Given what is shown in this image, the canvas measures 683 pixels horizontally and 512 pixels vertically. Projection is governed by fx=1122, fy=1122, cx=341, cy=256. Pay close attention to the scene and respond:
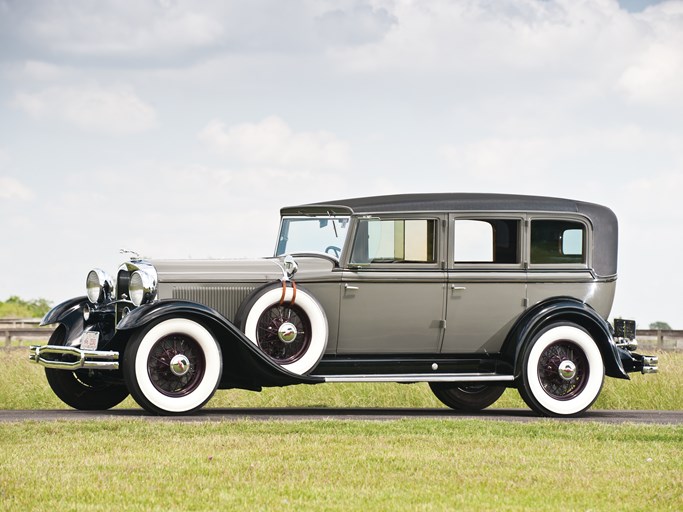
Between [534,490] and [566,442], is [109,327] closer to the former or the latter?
[566,442]

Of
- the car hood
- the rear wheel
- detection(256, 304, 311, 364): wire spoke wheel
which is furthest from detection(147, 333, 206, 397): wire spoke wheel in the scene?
the rear wheel

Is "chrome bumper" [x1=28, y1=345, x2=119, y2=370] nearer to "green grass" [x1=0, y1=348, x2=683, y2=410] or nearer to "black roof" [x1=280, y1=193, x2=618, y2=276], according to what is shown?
→ "green grass" [x1=0, y1=348, x2=683, y2=410]

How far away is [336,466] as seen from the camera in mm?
7672

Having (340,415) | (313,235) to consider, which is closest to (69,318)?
(313,235)

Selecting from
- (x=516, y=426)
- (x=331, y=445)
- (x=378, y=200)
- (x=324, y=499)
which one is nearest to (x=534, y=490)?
(x=324, y=499)

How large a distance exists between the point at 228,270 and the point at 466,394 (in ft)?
11.7

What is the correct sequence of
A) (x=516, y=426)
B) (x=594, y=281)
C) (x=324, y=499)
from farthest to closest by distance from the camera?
(x=594, y=281)
(x=516, y=426)
(x=324, y=499)

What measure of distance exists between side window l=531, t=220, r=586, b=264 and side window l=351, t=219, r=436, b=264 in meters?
1.21

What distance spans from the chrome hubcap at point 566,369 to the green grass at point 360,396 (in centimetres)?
209

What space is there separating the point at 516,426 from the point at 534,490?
320 cm

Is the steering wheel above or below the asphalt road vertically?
above

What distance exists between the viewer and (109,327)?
11.5 meters

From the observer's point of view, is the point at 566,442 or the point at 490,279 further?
the point at 490,279

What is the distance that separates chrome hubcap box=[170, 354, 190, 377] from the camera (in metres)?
10.5
